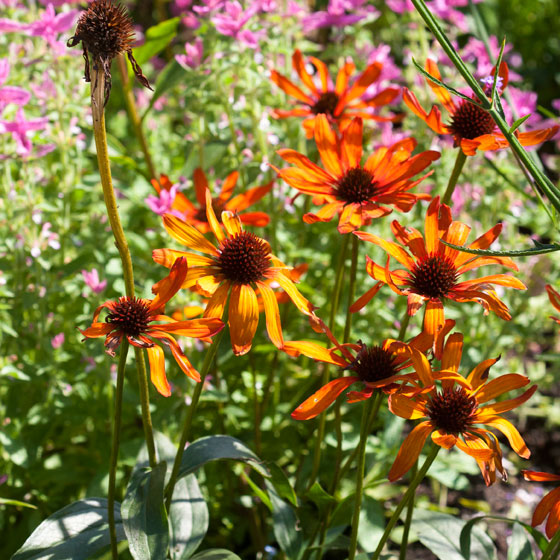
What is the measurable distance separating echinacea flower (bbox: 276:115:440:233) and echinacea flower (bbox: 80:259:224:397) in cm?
23

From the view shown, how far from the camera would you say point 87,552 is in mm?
936

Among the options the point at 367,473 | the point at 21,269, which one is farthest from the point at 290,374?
the point at 21,269

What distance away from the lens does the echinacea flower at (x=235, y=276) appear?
0.87m

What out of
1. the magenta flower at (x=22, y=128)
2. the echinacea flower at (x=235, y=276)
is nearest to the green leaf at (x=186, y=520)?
the echinacea flower at (x=235, y=276)

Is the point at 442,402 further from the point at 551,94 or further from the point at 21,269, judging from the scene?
the point at 551,94

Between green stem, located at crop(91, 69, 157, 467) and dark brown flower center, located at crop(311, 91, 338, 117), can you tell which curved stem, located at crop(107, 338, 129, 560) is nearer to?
green stem, located at crop(91, 69, 157, 467)

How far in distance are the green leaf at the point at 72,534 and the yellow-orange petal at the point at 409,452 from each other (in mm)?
424

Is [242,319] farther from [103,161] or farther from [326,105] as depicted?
[326,105]

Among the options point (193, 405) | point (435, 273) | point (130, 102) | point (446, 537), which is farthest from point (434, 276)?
point (130, 102)

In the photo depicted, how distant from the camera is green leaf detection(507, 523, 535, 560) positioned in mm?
1114

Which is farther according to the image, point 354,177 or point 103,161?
point 354,177

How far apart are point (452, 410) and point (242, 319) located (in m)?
0.29

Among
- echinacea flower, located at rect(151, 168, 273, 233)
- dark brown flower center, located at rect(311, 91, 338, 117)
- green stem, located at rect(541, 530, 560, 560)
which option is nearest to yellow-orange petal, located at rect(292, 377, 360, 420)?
green stem, located at rect(541, 530, 560, 560)

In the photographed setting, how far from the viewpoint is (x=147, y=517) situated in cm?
87
